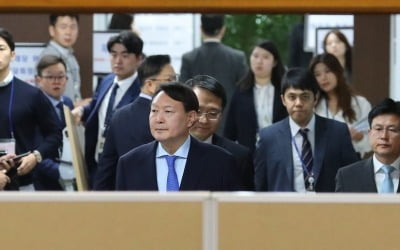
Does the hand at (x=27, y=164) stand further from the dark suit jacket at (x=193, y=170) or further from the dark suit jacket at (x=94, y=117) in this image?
the dark suit jacket at (x=193, y=170)

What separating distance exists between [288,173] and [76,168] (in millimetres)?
1503

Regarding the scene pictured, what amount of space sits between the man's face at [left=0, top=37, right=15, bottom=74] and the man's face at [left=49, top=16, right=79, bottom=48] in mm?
3481

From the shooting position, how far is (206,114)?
7.86m

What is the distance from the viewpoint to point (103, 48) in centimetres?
1267

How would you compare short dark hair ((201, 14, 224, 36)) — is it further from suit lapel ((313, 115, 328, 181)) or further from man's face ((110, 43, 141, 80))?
suit lapel ((313, 115, 328, 181))

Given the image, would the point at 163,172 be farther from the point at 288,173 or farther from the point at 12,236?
the point at 12,236

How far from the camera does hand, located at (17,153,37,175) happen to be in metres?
8.14

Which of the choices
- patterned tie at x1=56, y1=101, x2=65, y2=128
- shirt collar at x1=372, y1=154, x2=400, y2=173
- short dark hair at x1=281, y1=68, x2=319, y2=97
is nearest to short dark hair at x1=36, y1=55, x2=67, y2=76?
patterned tie at x1=56, y1=101, x2=65, y2=128

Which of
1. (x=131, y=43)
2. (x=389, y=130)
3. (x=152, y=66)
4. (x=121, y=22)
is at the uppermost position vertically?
(x=121, y=22)

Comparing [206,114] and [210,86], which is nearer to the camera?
[206,114]

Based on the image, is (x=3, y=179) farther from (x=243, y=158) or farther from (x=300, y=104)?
(x=300, y=104)

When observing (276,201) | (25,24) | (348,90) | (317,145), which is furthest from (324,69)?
(276,201)

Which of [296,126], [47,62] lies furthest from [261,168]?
[47,62]

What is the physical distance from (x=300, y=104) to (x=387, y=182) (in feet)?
3.71
